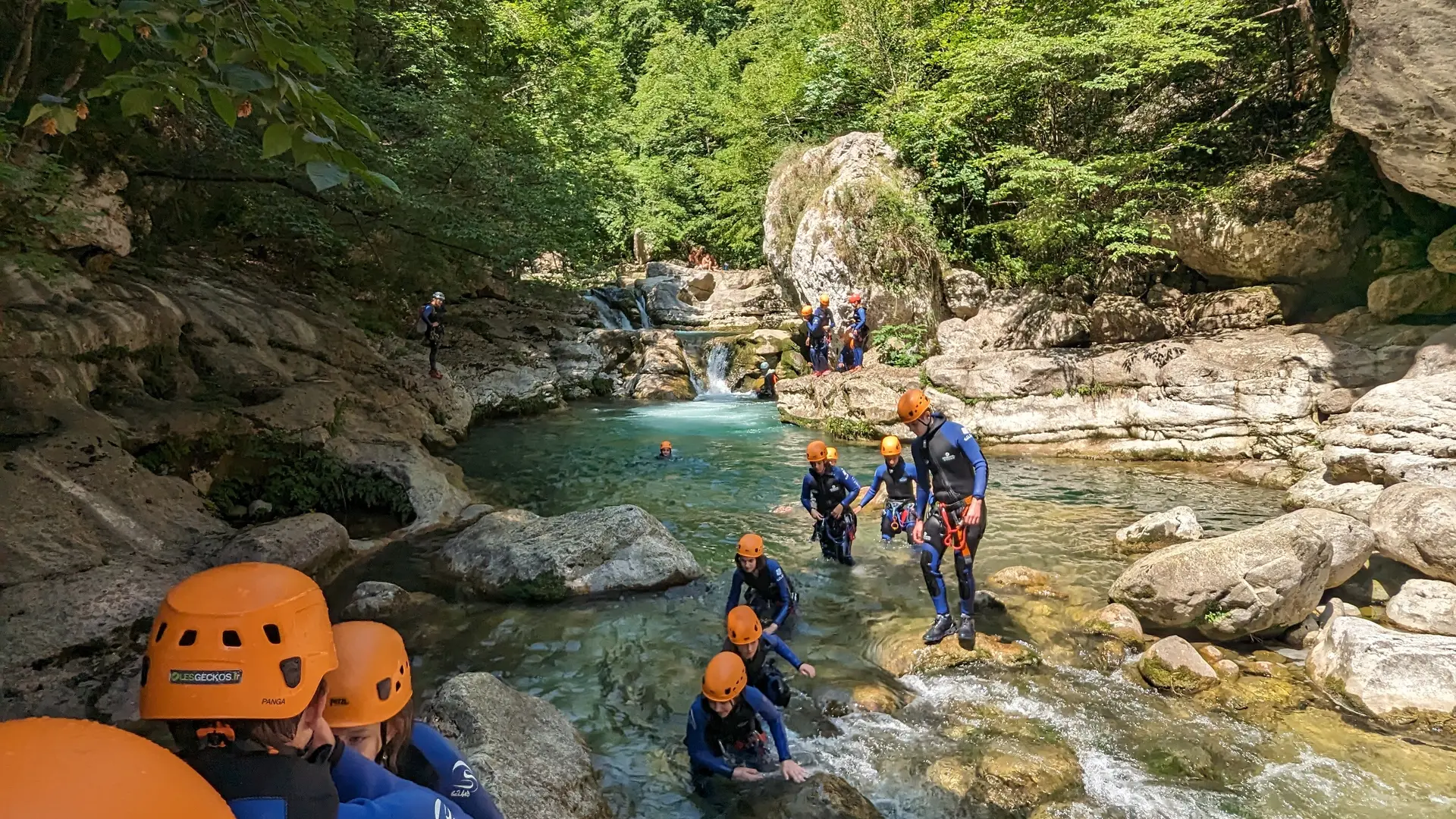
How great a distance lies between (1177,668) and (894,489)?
3.47 metres

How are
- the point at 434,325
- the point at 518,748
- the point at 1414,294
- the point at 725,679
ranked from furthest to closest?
the point at 434,325, the point at 1414,294, the point at 725,679, the point at 518,748

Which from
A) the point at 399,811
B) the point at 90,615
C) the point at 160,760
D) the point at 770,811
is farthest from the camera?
the point at 90,615

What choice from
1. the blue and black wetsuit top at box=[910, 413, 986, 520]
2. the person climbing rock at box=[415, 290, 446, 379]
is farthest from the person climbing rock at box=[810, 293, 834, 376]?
the blue and black wetsuit top at box=[910, 413, 986, 520]

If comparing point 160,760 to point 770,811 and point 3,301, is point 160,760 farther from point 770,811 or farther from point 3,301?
point 3,301

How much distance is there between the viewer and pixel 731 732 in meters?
4.59

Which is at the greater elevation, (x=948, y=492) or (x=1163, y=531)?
(x=948, y=492)

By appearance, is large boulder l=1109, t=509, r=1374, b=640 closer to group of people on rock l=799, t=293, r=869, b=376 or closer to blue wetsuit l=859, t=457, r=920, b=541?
blue wetsuit l=859, t=457, r=920, b=541

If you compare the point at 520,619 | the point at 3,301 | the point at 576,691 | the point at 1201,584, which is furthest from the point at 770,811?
the point at 3,301

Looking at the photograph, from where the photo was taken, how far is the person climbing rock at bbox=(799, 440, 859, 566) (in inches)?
307

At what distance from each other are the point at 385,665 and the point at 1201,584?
630cm

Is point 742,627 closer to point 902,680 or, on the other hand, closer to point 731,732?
point 731,732

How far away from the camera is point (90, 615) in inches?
198

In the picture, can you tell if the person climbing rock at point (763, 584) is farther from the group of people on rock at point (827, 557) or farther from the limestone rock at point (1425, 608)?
the limestone rock at point (1425, 608)

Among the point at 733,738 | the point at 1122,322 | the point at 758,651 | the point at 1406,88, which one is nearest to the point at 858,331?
the point at 1122,322
